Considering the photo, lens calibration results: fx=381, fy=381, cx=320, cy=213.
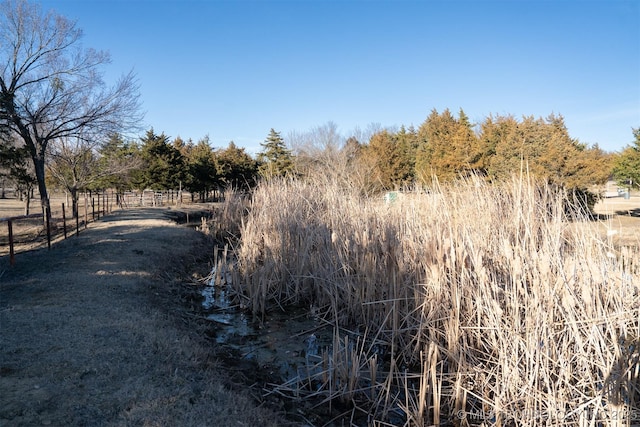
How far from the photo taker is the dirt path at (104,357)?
2500mm

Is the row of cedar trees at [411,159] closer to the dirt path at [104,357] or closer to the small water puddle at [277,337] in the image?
the small water puddle at [277,337]

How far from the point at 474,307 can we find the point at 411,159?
2492 cm

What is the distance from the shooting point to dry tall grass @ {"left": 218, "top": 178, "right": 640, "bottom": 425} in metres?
2.50

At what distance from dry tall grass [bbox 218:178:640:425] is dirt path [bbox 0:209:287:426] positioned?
1.06 meters

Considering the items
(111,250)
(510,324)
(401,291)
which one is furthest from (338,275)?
(111,250)

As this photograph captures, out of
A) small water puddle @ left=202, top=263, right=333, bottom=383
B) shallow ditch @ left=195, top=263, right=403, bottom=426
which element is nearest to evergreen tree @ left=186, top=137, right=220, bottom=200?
shallow ditch @ left=195, top=263, right=403, bottom=426

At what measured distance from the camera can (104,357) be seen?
3.22m

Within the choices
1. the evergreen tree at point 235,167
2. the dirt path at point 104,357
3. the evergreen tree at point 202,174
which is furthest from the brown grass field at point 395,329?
→ the evergreen tree at point 235,167

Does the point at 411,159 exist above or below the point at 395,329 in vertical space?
above

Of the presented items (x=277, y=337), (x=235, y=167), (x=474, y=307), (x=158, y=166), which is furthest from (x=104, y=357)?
(x=235, y=167)

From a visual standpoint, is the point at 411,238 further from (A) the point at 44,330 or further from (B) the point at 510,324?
(A) the point at 44,330

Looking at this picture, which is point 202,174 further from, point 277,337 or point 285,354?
point 285,354

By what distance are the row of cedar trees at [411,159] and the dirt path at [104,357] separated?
14.6ft

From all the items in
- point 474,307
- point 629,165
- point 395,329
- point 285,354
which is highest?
point 629,165
